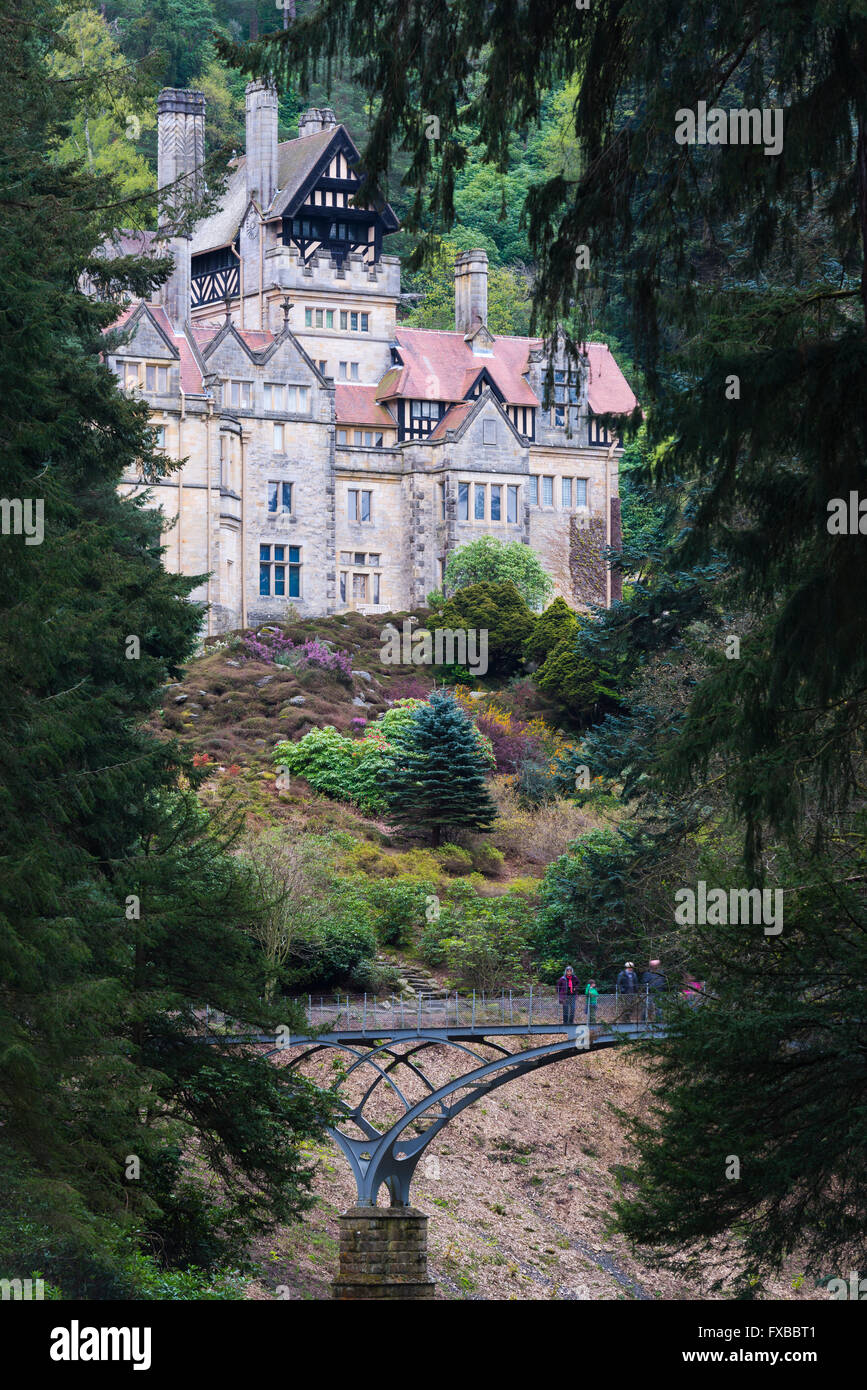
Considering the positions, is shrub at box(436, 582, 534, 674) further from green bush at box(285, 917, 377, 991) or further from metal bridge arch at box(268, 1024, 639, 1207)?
metal bridge arch at box(268, 1024, 639, 1207)

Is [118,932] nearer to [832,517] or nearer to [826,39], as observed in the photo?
[832,517]

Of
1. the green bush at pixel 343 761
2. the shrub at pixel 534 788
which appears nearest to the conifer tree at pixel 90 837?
the green bush at pixel 343 761

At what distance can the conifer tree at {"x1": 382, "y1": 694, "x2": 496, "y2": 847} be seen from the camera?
136 feet

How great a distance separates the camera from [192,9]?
288ft

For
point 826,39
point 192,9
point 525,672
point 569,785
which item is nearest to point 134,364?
point 525,672

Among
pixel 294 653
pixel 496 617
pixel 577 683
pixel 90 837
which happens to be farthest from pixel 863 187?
pixel 496 617

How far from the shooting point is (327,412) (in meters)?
58.2

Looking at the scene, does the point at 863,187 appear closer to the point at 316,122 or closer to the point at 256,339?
the point at 256,339

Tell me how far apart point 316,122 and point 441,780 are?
100 feet

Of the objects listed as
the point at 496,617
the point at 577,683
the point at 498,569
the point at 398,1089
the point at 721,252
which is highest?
Result: the point at 498,569

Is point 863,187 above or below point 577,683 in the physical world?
below

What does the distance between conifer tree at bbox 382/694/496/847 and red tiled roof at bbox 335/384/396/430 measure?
19.7m

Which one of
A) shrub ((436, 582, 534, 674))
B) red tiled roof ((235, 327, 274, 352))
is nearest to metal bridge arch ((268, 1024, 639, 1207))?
shrub ((436, 582, 534, 674))

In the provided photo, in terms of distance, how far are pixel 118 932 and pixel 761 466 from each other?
7.57 m
